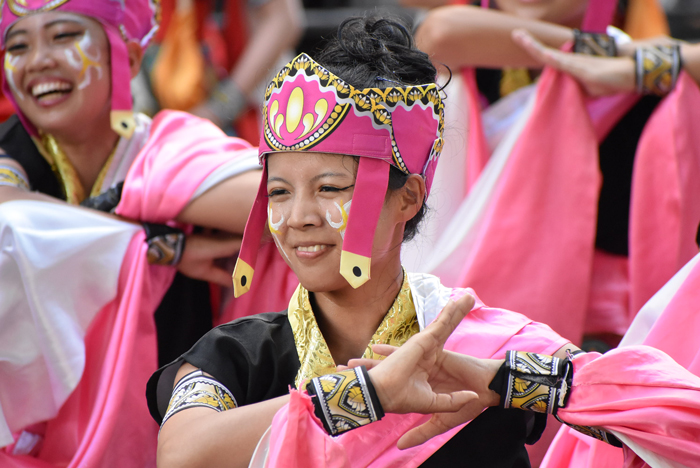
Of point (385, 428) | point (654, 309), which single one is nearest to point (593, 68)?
point (654, 309)

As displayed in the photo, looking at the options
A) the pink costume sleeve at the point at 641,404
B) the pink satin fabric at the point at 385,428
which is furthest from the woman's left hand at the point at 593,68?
A: the pink costume sleeve at the point at 641,404

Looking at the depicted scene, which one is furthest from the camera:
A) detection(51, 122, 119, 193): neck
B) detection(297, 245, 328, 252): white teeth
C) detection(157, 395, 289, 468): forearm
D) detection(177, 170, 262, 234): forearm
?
detection(51, 122, 119, 193): neck

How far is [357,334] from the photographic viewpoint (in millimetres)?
1603

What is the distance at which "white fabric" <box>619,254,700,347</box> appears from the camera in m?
A: 1.73

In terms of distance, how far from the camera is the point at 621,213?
248 cm

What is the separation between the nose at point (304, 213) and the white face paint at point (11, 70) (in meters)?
1.18

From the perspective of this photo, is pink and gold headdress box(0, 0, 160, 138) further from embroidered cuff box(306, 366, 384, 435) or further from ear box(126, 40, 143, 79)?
embroidered cuff box(306, 366, 384, 435)

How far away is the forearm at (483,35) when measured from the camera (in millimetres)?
2588

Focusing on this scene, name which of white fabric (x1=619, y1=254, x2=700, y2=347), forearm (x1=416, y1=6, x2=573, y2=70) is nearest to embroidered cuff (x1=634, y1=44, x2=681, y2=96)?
forearm (x1=416, y1=6, x2=573, y2=70)

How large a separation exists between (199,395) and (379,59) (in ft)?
2.19

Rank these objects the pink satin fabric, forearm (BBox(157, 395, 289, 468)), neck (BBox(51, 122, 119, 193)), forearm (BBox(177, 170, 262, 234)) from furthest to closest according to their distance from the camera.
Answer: neck (BBox(51, 122, 119, 193)) < forearm (BBox(177, 170, 262, 234)) < forearm (BBox(157, 395, 289, 468)) < the pink satin fabric

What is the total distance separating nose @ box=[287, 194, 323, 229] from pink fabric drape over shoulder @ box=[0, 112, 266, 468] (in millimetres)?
677

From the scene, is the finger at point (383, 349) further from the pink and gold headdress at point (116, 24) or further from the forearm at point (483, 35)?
the forearm at point (483, 35)

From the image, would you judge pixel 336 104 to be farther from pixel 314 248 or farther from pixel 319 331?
pixel 319 331
